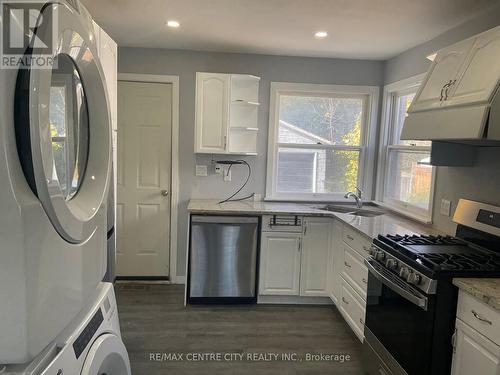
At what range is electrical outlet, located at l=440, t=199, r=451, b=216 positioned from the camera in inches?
110

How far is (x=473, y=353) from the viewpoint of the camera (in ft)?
5.37

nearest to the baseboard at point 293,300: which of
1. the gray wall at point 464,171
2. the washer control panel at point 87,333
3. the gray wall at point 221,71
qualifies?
the gray wall at point 221,71

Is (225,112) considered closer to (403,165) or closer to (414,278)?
(403,165)

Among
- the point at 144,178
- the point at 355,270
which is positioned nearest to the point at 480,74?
the point at 355,270

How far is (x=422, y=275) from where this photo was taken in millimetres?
1850

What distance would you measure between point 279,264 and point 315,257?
339 millimetres

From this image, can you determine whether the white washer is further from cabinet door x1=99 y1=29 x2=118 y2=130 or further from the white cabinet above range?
the white cabinet above range

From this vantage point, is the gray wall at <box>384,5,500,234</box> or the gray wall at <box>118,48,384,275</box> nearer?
the gray wall at <box>384,5,500,234</box>

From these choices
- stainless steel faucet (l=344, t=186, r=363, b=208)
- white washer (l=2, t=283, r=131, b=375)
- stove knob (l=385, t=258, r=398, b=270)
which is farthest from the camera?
stainless steel faucet (l=344, t=186, r=363, b=208)

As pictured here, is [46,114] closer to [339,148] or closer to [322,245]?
[322,245]

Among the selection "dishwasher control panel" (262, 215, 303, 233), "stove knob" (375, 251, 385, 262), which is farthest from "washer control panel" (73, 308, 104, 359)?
"dishwasher control panel" (262, 215, 303, 233)

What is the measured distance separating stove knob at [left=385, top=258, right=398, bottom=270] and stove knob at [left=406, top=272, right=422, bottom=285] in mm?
175

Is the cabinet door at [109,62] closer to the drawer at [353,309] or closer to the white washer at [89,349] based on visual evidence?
the white washer at [89,349]

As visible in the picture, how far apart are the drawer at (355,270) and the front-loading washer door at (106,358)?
191 cm
